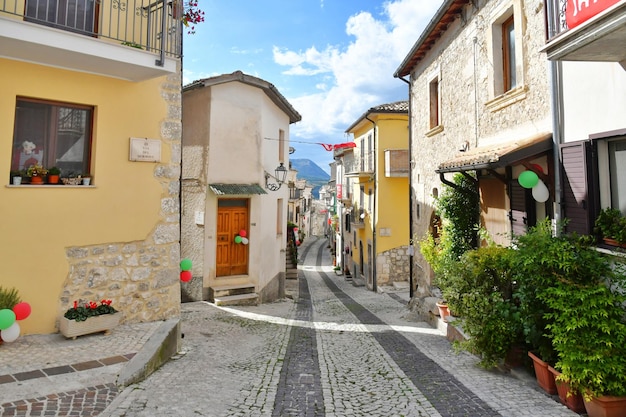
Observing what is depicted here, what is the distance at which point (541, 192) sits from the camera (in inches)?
215

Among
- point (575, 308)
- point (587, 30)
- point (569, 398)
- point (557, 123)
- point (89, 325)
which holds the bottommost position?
point (569, 398)

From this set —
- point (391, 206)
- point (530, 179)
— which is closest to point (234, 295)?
point (530, 179)

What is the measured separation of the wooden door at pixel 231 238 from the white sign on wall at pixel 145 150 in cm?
520

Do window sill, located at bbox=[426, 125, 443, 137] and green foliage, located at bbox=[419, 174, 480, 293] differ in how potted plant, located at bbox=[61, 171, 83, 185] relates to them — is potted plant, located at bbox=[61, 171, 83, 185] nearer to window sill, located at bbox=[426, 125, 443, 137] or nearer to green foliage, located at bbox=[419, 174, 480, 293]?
green foliage, located at bbox=[419, 174, 480, 293]

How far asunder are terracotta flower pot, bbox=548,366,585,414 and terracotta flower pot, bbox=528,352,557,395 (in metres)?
0.17

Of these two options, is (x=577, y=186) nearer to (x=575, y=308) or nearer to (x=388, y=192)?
(x=575, y=308)

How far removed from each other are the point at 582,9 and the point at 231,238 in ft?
32.1

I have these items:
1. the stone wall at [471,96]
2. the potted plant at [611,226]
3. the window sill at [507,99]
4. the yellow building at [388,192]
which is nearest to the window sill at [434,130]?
the stone wall at [471,96]

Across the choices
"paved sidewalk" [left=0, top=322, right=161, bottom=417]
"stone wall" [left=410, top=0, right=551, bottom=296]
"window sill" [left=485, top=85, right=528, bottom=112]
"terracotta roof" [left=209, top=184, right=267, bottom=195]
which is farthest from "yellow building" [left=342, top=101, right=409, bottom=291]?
"paved sidewalk" [left=0, top=322, right=161, bottom=417]

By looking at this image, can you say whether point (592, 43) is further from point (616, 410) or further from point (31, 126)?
point (31, 126)

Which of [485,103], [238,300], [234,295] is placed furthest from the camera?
[234,295]

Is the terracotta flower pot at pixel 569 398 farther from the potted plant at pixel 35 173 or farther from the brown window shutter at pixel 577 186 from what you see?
the potted plant at pixel 35 173

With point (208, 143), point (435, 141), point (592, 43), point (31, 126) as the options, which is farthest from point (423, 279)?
point (31, 126)

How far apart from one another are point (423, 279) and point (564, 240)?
756 cm
